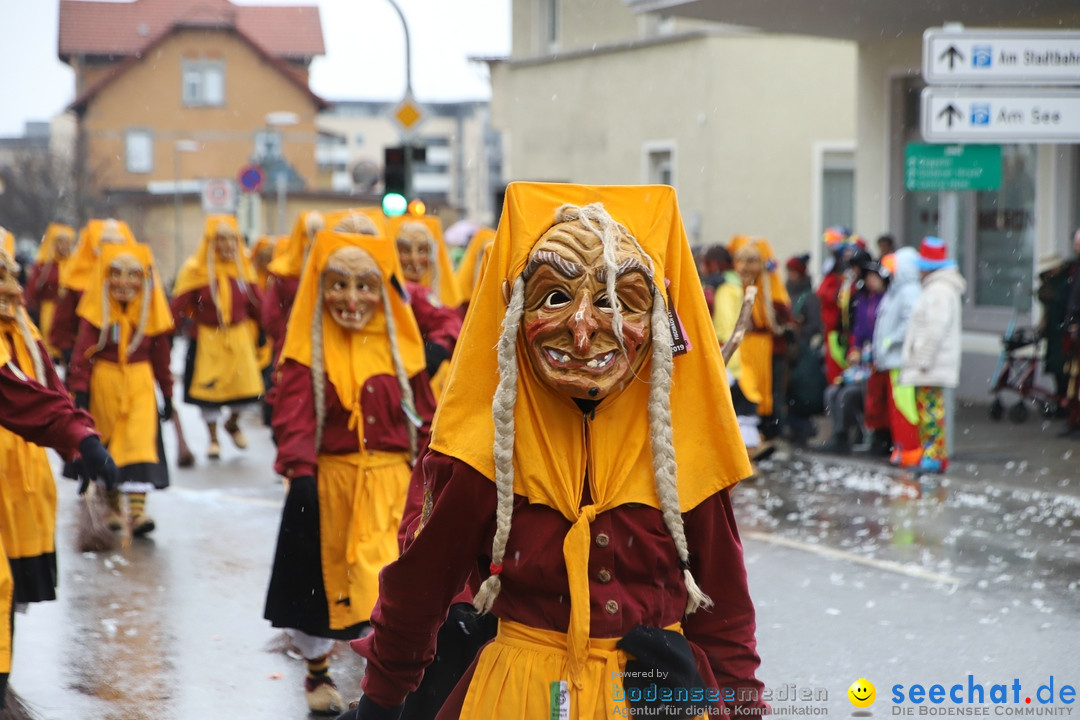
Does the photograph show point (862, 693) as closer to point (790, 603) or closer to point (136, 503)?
point (790, 603)

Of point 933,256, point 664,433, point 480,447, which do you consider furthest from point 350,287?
point 933,256

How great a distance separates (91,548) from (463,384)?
7.28 meters

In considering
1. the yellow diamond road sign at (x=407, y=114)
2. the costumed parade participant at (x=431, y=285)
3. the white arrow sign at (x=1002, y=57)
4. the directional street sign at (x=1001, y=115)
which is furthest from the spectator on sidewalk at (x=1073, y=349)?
the yellow diamond road sign at (x=407, y=114)

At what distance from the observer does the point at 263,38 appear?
2512 inches

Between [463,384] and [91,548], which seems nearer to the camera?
[463,384]

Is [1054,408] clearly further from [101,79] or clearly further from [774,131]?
[101,79]

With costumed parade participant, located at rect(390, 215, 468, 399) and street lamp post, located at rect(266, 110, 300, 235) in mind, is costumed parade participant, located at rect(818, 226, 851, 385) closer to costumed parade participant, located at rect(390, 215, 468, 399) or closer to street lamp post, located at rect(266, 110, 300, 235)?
costumed parade participant, located at rect(390, 215, 468, 399)

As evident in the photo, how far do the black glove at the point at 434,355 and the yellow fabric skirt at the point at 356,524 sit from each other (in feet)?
3.22

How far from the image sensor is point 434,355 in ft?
24.1

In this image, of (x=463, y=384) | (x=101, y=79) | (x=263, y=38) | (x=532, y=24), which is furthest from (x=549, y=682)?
(x=263, y=38)

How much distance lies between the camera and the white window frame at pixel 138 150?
196 ft

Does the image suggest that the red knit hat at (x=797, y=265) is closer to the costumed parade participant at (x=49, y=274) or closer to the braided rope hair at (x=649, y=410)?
the costumed parade participant at (x=49, y=274)

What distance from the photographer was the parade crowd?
304cm

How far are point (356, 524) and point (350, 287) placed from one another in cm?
101
